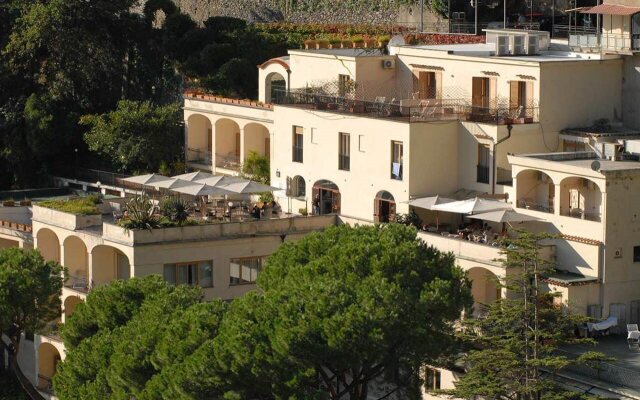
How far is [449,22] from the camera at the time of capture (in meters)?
87.7

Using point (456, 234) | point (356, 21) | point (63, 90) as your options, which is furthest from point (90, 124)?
point (456, 234)

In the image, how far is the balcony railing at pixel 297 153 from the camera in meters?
73.8

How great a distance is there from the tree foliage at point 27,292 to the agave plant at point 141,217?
115 inches

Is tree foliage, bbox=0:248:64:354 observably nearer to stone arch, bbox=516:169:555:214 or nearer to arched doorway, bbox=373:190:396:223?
arched doorway, bbox=373:190:396:223

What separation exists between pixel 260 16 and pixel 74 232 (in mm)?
33337

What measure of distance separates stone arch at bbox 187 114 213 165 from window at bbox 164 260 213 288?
13103 mm

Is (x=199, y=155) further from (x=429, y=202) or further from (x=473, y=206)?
(x=473, y=206)

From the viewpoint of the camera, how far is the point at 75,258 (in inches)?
2847

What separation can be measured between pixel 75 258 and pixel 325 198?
832 centimetres

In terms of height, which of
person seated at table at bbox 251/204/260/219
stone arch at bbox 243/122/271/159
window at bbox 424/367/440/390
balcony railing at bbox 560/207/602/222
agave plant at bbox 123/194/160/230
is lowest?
window at bbox 424/367/440/390

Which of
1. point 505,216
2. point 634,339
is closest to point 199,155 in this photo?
point 505,216

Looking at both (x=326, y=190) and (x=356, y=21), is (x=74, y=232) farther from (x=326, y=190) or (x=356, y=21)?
(x=356, y=21)

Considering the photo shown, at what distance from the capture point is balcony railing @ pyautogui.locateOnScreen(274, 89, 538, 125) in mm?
69000

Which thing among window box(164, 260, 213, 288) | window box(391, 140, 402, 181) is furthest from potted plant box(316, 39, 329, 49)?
window box(164, 260, 213, 288)
